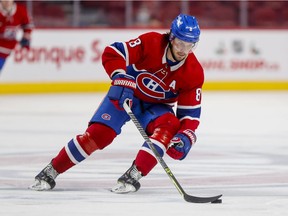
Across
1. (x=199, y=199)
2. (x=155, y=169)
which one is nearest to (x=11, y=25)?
(x=155, y=169)

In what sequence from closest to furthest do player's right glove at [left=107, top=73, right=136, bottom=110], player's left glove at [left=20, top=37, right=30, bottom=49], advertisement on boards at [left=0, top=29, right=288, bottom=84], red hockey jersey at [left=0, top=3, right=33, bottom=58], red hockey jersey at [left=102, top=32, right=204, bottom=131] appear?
player's right glove at [left=107, top=73, right=136, bottom=110]
red hockey jersey at [left=102, top=32, right=204, bottom=131]
player's left glove at [left=20, top=37, right=30, bottom=49]
red hockey jersey at [left=0, top=3, right=33, bottom=58]
advertisement on boards at [left=0, top=29, right=288, bottom=84]

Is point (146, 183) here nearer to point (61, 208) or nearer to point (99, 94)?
point (61, 208)

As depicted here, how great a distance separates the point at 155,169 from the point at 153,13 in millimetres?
6593

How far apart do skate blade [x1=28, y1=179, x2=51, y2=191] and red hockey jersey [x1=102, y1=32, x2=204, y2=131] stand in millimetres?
621

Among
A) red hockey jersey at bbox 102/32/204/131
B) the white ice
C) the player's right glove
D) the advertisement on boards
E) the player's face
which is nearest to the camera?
the white ice

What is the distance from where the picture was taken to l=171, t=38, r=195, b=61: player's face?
4148mm

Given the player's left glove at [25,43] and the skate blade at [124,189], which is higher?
the skate blade at [124,189]

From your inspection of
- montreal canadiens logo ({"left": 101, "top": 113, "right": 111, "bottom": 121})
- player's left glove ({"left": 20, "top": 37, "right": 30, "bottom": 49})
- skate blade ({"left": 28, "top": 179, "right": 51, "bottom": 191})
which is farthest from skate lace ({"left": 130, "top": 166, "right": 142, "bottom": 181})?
player's left glove ({"left": 20, "top": 37, "right": 30, "bottom": 49})

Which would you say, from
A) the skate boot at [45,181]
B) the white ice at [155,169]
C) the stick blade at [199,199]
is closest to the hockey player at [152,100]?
the skate boot at [45,181]

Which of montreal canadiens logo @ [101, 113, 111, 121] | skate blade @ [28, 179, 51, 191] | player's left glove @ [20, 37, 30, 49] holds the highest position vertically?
montreal canadiens logo @ [101, 113, 111, 121]

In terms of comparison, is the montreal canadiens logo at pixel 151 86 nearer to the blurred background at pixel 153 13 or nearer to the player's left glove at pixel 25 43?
the player's left glove at pixel 25 43

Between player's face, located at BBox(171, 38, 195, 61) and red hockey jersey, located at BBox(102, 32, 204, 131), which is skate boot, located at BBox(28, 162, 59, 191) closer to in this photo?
red hockey jersey, located at BBox(102, 32, 204, 131)

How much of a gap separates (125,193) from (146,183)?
1.15ft

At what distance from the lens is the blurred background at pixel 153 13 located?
10930 millimetres
